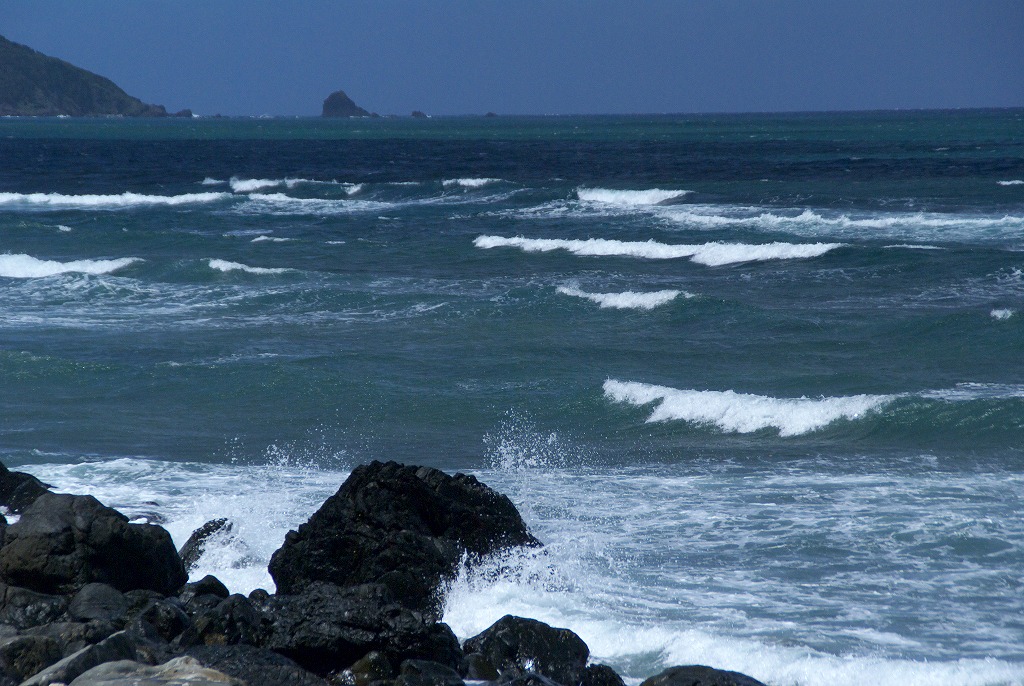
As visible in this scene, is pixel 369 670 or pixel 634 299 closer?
pixel 369 670

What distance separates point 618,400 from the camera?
14.9 metres

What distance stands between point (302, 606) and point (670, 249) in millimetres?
21815

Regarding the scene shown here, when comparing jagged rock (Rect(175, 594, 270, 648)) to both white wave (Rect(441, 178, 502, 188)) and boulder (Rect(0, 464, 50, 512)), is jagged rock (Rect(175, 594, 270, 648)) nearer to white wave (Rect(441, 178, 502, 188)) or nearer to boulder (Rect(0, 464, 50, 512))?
boulder (Rect(0, 464, 50, 512))

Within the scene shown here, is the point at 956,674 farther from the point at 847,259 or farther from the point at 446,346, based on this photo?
the point at 847,259

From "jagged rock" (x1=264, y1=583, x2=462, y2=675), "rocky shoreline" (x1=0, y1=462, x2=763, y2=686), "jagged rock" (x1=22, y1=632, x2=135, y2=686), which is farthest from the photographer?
"jagged rock" (x1=264, y1=583, x2=462, y2=675)

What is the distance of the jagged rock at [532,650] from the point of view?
23.7 feet

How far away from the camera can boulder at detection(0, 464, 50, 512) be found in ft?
34.4

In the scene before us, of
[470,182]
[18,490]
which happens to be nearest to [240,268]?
[18,490]

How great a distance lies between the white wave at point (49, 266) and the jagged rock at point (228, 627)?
66.5 ft

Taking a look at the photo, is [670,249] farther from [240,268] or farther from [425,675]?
[425,675]

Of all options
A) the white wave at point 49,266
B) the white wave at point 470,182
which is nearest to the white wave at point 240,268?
the white wave at point 49,266

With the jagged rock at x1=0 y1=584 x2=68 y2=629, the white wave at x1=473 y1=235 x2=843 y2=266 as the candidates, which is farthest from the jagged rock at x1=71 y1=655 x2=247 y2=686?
the white wave at x1=473 y1=235 x2=843 y2=266

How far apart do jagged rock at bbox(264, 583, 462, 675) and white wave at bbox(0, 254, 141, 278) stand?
20732 millimetres

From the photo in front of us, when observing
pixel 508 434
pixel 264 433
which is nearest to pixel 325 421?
pixel 264 433
